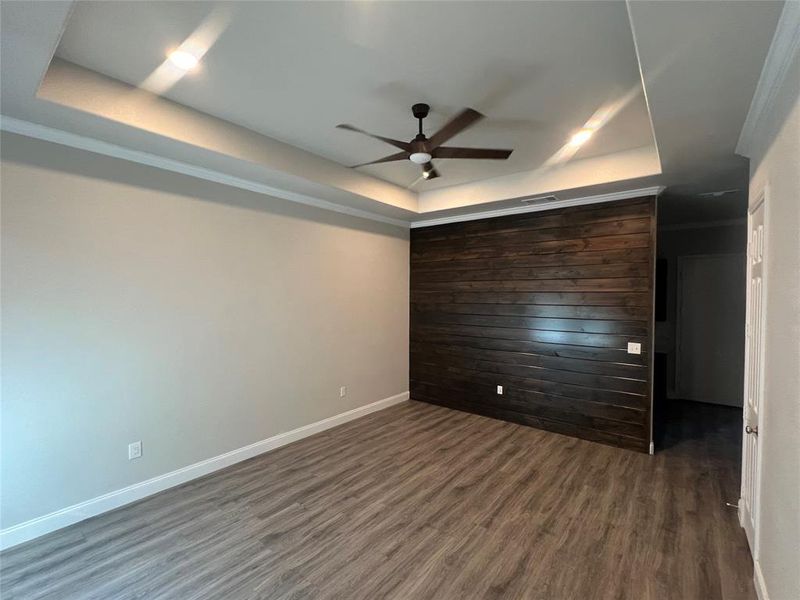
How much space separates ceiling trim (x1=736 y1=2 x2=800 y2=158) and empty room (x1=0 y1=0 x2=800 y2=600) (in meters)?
0.02

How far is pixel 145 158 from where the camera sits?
9.55 ft

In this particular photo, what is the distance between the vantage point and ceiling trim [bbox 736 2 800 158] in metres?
1.38

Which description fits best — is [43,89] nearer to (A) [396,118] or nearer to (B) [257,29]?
(B) [257,29]

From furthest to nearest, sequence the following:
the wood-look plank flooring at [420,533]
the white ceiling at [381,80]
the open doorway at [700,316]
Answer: the open doorway at [700,316]
the wood-look plank flooring at [420,533]
the white ceiling at [381,80]

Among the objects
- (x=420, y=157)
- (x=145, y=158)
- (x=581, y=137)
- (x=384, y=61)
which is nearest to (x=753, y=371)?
(x=581, y=137)

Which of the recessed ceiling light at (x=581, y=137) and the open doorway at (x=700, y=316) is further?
the open doorway at (x=700, y=316)

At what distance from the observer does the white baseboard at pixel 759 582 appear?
1866mm

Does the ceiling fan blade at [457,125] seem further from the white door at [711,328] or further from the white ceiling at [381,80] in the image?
the white door at [711,328]

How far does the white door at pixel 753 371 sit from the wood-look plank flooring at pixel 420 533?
24 centimetres

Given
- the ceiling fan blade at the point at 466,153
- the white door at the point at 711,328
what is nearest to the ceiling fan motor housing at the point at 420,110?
the ceiling fan blade at the point at 466,153

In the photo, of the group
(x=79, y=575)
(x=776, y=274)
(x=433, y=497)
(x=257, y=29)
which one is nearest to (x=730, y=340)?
(x=776, y=274)

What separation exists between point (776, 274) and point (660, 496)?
6.74ft

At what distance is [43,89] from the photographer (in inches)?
82.4

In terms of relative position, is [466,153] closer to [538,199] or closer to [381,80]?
[381,80]
